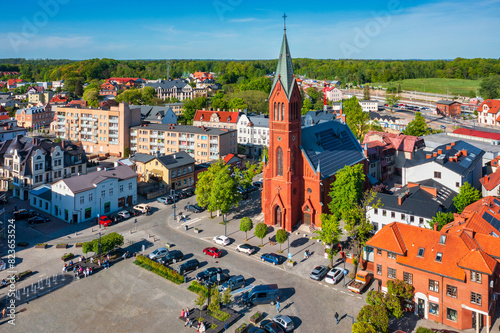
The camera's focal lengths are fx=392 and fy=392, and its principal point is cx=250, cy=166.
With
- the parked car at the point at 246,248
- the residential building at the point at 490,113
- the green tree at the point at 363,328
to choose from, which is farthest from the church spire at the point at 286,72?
the residential building at the point at 490,113

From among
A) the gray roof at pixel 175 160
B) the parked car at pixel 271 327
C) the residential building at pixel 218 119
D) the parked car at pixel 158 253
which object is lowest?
the parked car at pixel 271 327

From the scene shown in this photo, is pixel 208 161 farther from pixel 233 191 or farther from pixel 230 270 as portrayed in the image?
pixel 230 270

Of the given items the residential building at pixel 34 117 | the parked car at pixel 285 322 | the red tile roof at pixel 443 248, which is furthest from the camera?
the residential building at pixel 34 117

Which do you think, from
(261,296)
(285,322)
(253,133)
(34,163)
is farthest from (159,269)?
(253,133)

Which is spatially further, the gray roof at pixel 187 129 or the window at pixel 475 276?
the gray roof at pixel 187 129

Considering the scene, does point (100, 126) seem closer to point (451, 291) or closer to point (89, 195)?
point (89, 195)

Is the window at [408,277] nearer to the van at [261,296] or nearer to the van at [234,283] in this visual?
the van at [261,296]
